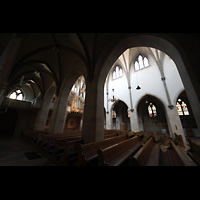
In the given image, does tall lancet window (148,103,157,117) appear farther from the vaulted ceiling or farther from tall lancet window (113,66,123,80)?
the vaulted ceiling

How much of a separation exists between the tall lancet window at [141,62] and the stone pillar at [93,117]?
425 inches

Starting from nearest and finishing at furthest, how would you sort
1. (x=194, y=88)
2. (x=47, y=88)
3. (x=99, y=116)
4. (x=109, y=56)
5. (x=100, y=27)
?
(x=100, y=27) → (x=194, y=88) → (x=99, y=116) → (x=109, y=56) → (x=47, y=88)

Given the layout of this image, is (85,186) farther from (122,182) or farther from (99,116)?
(99,116)

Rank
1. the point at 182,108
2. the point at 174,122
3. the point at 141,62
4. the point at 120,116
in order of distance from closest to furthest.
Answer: the point at 174,122
the point at 141,62
the point at 182,108
the point at 120,116

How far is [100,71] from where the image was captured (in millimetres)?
4297

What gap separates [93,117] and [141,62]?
41.4ft

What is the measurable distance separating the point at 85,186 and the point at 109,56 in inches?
189

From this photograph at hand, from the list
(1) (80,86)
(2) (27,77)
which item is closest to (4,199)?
(2) (27,77)

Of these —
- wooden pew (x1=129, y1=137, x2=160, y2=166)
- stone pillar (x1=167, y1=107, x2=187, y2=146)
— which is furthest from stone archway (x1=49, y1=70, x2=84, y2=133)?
stone pillar (x1=167, y1=107, x2=187, y2=146)

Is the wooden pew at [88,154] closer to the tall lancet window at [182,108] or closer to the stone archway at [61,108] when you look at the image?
the stone archway at [61,108]

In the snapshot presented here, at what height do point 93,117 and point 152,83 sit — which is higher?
point 152,83

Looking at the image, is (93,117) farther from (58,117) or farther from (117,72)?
(117,72)

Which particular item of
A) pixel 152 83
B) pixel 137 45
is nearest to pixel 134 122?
pixel 152 83

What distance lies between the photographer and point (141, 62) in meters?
11.9
